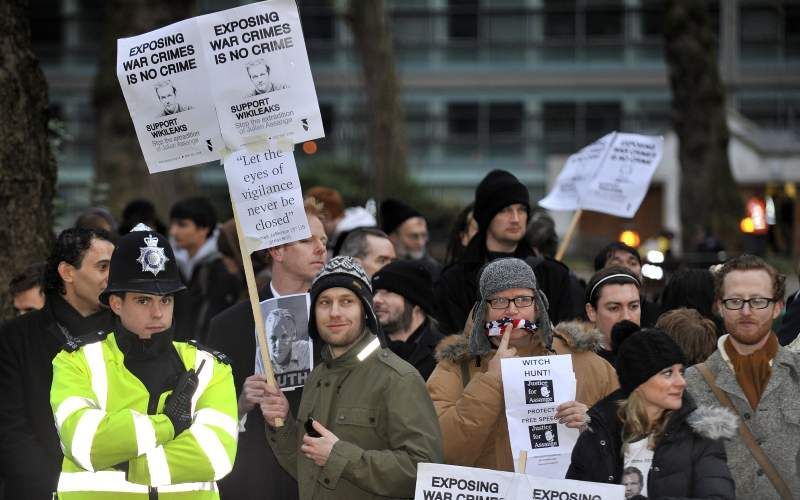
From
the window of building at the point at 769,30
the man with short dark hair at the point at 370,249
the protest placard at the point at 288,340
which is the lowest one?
the protest placard at the point at 288,340

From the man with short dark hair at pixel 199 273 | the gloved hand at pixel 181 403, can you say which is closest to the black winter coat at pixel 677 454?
the gloved hand at pixel 181 403

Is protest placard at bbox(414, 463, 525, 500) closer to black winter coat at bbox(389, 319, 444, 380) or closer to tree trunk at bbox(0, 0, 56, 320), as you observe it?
black winter coat at bbox(389, 319, 444, 380)

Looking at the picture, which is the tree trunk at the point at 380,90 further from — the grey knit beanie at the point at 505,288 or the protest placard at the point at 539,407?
the protest placard at the point at 539,407

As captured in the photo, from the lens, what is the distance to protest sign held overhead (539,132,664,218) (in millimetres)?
9992

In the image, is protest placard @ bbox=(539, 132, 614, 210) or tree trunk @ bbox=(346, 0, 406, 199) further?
tree trunk @ bbox=(346, 0, 406, 199)

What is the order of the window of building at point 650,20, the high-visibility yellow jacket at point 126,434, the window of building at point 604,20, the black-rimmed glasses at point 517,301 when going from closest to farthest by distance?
1. the high-visibility yellow jacket at point 126,434
2. the black-rimmed glasses at point 517,301
3. the window of building at point 650,20
4. the window of building at point 604,20

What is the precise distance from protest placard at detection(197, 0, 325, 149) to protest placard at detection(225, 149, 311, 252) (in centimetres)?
11

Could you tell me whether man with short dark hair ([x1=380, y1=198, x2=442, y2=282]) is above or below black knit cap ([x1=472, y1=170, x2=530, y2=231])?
below

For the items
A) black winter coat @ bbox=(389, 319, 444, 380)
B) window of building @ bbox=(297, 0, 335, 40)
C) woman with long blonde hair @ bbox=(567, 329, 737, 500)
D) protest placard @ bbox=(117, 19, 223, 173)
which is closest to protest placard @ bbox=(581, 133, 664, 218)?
black winter coat @ bbox=(389, 319, 444, 380)

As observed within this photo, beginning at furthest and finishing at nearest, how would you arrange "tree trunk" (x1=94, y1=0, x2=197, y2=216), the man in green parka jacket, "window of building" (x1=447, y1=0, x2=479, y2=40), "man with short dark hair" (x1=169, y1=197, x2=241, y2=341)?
"window of building" (x1=447, y1=0, x2=479, y2=40)
"tree trunk" (x1=94, y1=0, x2=197, y2=216)
"man with short dark hair" (x1=169, y1=197, x2=241, y2=341)
the man in green parka jacket

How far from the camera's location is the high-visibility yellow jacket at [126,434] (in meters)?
4.85

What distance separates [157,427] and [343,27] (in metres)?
45.1

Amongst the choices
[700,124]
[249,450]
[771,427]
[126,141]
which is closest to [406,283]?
[249,450]

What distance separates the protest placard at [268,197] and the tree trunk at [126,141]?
10.4 metres
